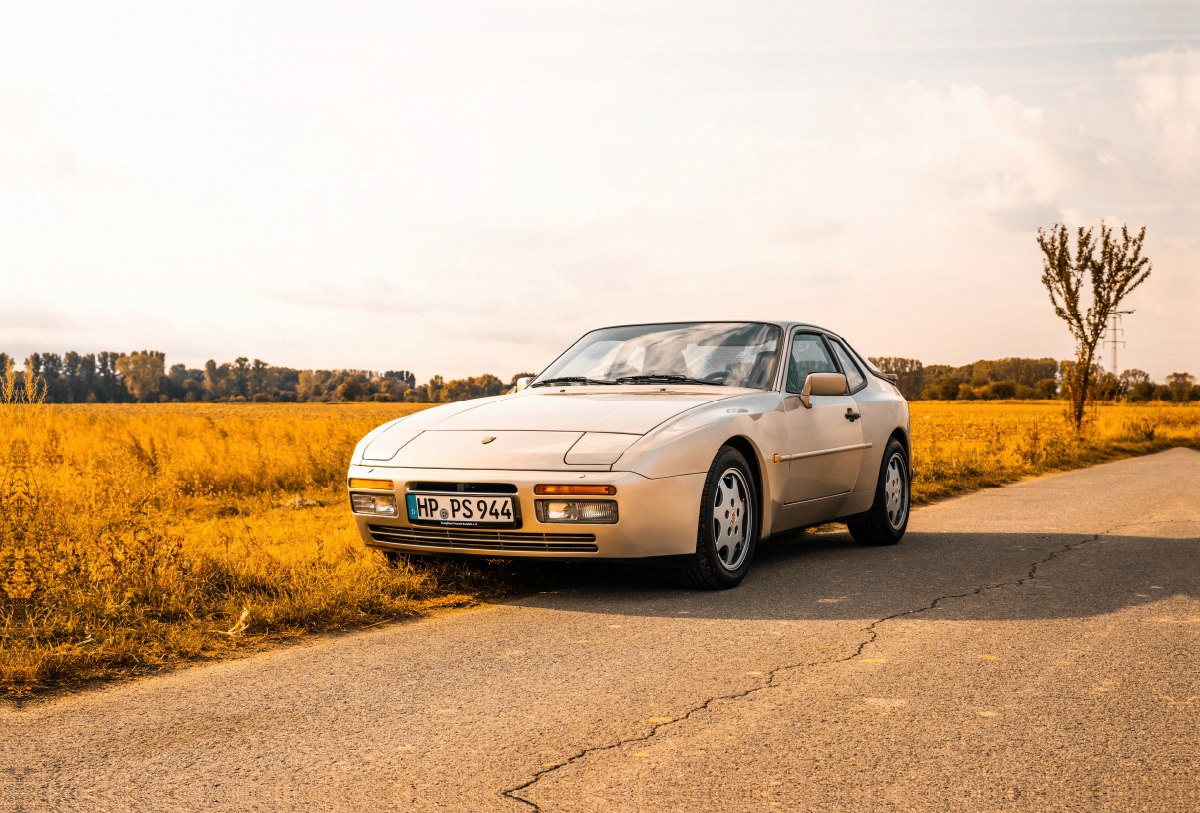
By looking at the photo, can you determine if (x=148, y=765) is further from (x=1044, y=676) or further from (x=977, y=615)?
(x=977, y=615)

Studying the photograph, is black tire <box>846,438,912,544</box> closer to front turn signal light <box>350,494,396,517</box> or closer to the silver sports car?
the silver sports car

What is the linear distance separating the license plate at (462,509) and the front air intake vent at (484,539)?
57 mm

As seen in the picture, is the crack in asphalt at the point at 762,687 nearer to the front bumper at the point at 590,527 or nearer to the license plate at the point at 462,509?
the front bumper at the point at 590,527

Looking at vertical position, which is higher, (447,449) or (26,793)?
(447,449)

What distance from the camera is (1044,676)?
3.91m

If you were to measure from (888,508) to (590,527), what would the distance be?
11.5 feet

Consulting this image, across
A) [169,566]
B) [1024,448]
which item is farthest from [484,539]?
[1024,448]

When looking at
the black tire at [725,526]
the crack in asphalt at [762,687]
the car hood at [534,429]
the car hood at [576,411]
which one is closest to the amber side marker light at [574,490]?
the car hood at [534,429]

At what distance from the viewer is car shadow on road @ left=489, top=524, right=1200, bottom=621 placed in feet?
17.0

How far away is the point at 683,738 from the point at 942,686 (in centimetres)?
117

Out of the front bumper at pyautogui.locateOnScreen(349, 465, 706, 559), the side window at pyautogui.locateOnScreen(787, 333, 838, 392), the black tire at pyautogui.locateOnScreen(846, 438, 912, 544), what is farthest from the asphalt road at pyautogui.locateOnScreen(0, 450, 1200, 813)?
the black tire at pyautogui.locateOnScreen(846, 438, 912, 544)

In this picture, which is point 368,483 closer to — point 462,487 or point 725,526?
point 462,487

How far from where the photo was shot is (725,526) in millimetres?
5629

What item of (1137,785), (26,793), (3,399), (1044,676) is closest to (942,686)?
(1044,676)
